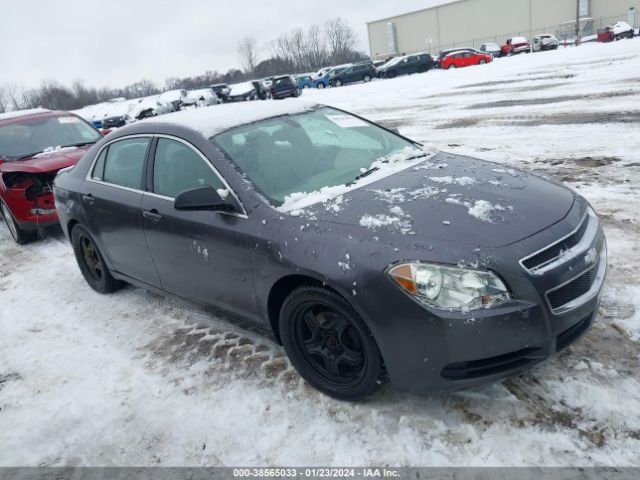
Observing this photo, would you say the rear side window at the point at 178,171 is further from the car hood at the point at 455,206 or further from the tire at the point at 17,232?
the tire at the point at 17,232

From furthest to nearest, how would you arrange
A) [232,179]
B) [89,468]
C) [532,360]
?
[232,179]
[89,468]
[532,360]

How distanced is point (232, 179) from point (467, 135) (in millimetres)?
8000

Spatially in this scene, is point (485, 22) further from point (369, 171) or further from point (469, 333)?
point (469, 333)

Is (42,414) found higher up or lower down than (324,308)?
lower down

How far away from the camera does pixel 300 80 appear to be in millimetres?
47812

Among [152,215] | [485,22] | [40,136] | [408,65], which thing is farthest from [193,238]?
[485,22]

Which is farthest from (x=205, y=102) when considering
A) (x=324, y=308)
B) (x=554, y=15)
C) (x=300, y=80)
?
(x=554, y=15)

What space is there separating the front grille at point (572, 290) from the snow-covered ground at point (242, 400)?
1.85ft

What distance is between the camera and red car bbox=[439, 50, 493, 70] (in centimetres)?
3824

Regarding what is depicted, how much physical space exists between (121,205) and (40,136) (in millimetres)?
4635

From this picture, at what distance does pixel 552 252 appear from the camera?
2.56 m

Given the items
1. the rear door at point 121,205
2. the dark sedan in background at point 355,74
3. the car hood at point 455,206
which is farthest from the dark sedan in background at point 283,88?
the car hood at point 455,206

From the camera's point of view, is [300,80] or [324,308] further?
[300,80]

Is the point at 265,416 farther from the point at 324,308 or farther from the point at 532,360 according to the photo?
the point at 532,360
